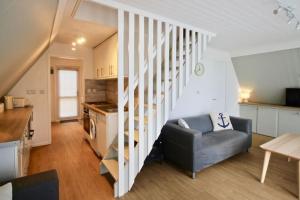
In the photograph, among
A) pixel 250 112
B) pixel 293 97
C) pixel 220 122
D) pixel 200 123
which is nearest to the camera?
pixel 200 123

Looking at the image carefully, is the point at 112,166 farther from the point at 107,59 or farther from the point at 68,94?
the point at 68,94

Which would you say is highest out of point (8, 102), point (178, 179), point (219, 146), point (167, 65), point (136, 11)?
point (136, 11)

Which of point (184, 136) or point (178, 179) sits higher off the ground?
point (184, 136)

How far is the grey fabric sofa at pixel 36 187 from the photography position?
1.11m

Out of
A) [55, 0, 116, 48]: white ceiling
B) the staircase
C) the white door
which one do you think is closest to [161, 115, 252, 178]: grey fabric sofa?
the staircase

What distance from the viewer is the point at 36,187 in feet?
3.82

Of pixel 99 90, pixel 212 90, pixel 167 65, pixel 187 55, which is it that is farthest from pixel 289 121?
pixel 99 90

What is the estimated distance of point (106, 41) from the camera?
3684 mm

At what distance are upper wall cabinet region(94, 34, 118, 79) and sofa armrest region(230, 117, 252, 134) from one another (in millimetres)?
2672

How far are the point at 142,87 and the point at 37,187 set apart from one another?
1.43 m

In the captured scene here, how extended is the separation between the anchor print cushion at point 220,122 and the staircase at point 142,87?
1.45m

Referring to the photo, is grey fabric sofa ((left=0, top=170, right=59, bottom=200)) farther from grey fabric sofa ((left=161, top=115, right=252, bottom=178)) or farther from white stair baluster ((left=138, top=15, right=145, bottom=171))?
grey fabric sofa ((left=161, top=115, right=252, bottom=178))

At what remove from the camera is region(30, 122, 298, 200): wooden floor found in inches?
83.8

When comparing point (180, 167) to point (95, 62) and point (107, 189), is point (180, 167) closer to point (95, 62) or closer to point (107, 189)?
point (107, 189)
